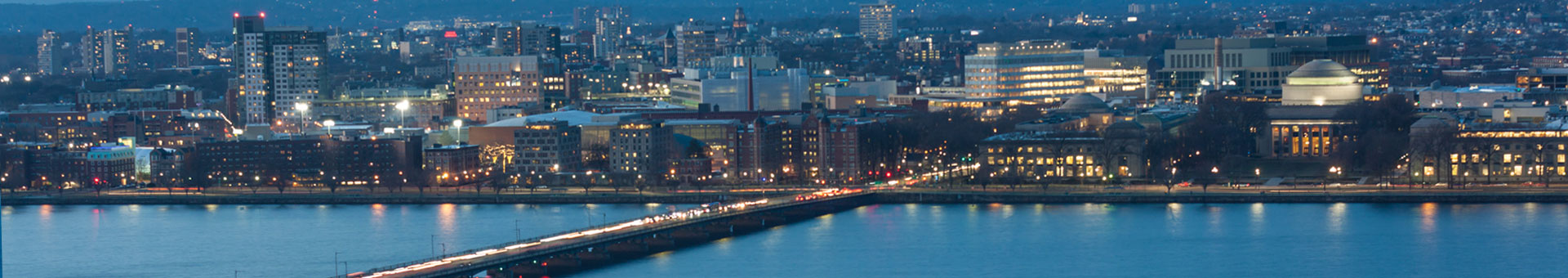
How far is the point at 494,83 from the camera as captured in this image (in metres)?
67.9

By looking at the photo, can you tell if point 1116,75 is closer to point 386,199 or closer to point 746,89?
point 746,89

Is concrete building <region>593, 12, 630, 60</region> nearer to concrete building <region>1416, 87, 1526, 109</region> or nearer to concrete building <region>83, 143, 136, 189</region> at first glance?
concrete building <region>1416, 87, 1526, 109</region>

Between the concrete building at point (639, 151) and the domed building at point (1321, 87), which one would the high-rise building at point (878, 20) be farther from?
the concrete building at point (639, 151)

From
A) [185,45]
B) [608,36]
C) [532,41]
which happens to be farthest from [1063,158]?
[608,36]

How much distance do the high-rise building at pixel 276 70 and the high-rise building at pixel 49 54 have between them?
3804 cm

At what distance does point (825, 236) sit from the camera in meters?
36.5

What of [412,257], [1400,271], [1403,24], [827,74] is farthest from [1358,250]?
[1403,24]

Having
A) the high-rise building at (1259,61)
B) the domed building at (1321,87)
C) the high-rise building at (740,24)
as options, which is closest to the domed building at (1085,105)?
the domed building at (1321,87)

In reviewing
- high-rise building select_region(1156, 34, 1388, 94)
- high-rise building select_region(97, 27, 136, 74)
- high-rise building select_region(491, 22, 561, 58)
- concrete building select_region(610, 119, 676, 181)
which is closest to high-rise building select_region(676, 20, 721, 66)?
high-rise building select_region(491, 22, 561, 58)

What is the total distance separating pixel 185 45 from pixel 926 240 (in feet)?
263

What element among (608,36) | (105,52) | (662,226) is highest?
(608,36)

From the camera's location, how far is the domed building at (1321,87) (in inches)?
2157

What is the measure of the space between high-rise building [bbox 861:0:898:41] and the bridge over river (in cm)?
8553

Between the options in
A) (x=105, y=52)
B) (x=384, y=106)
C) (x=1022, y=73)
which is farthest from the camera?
(x=105, y=52)
